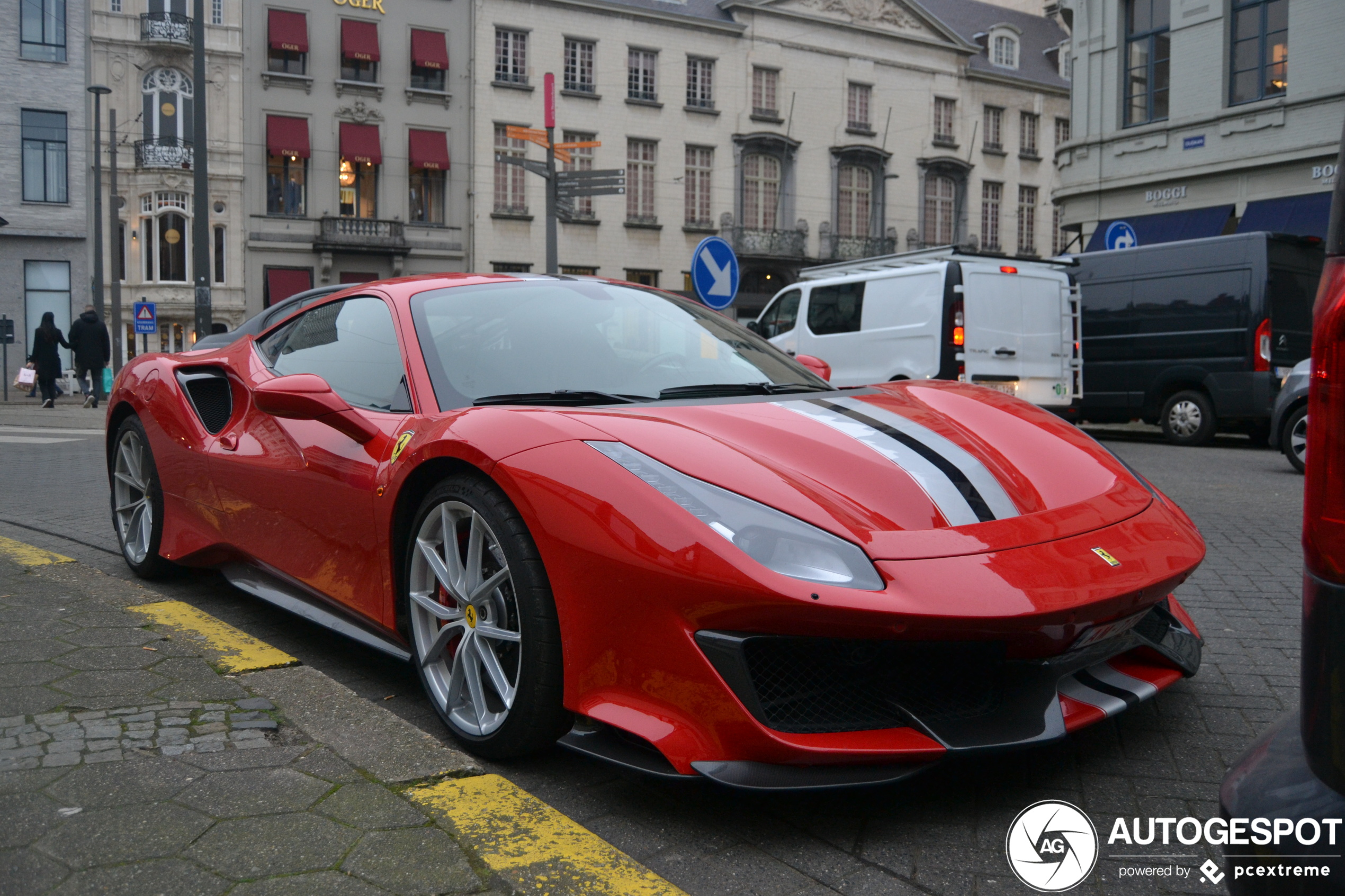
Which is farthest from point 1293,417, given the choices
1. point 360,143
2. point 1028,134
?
point 1028,134

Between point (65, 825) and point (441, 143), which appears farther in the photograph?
point (441, 143)

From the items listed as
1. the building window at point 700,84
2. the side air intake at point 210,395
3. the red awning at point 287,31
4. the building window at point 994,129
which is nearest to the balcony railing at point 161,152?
the red awning at point 287,31

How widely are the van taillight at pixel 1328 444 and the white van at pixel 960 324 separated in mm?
10753

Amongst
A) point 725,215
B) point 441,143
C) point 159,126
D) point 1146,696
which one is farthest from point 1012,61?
point 1146,696

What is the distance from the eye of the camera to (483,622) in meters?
2.53

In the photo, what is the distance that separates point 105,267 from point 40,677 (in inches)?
1258

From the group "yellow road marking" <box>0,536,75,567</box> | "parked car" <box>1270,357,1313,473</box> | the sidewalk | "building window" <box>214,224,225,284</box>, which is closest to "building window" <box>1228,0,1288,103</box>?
"parked car" <box>1270,357,1313,473</box>

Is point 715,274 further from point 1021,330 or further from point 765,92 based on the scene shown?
point 765,92

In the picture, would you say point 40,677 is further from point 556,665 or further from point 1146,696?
point 1146,696

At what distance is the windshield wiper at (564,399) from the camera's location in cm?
284

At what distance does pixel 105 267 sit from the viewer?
3109 cm

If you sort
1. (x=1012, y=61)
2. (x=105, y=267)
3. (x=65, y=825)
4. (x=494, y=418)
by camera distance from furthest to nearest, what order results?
(x=1012, y=61) < (x=105, y=267) < (x=494, y=418) < (x=65, y=825)

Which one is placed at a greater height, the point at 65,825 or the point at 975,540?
the point at 975,540

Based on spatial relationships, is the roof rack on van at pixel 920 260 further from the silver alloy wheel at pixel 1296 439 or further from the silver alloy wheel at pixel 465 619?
the silver alloy wheel at pixel 465 619
